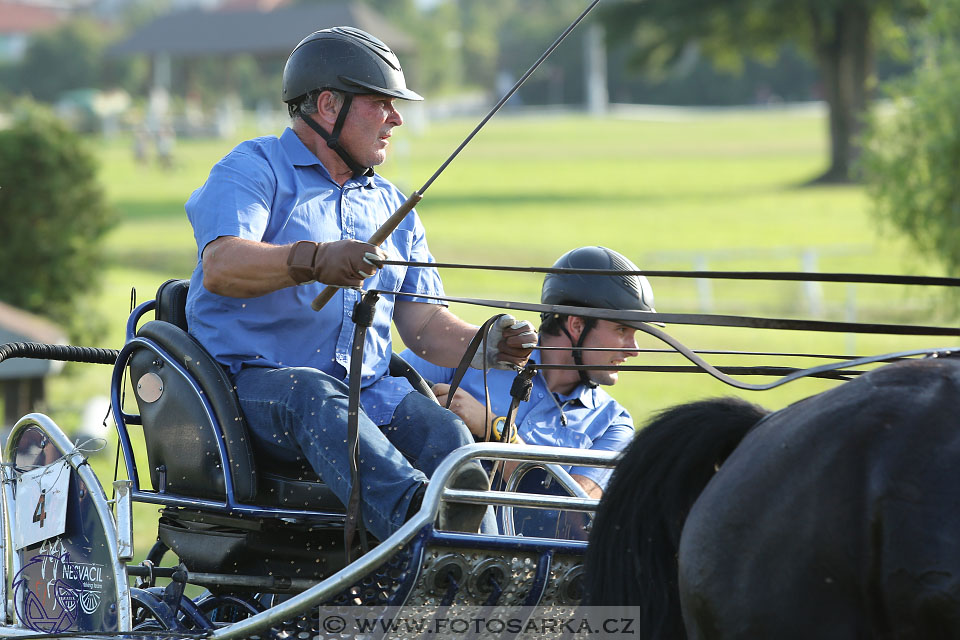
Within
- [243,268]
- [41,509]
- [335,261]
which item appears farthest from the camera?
[41,509]

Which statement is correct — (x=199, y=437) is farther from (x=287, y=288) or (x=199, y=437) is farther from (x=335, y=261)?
(x=335, y=261)

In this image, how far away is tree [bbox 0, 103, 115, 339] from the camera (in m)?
12.4

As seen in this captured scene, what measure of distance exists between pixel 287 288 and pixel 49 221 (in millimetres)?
9816

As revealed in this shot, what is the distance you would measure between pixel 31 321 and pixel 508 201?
25.1 m

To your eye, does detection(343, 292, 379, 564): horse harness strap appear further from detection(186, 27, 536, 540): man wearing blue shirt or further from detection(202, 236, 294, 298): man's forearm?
detection(202, 236, 294, 298): man's forearm

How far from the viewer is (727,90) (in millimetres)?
80812

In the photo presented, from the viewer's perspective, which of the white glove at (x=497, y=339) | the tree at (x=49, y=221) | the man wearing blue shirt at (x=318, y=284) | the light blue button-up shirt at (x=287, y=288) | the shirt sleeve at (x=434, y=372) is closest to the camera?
the man wearing blue shirt at (x=318, y=284)

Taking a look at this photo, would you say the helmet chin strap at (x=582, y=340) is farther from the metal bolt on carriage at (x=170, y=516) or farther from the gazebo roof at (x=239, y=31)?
the gazebo roof at (x=239, y=31)

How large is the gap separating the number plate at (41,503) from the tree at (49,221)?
9.22 metres

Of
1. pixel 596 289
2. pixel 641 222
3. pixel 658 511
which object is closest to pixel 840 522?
pixel 658 511

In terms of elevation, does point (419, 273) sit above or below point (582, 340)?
above

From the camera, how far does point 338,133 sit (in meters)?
3.64

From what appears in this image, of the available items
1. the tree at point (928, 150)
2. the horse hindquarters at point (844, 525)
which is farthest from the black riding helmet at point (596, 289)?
the tree at point (928, 150)

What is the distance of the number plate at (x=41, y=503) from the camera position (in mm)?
3545
